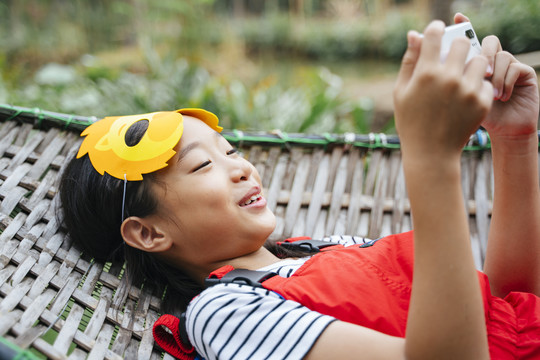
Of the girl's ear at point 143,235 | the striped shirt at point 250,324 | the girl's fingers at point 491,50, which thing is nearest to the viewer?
the striped shirt at point 250,324

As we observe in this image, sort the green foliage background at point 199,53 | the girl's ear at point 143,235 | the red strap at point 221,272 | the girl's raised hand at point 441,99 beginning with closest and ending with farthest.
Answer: the girl's raised hand at point 441,99
the red strap at point 221,272
the girl's ear at point 143,235
the green foliage background at point 199,53

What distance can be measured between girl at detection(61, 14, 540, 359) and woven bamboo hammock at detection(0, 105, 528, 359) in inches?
4.7

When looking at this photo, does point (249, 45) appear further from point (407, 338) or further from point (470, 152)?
point (407, 338)

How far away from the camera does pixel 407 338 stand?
29.8 inches

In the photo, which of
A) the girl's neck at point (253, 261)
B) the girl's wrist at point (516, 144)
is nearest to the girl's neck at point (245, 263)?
the girl's neck at point (253, 261)

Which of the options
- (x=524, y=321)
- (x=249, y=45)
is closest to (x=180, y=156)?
(x=524, y=321)

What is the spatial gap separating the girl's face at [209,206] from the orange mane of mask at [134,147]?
32 mm

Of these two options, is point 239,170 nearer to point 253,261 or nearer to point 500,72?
point 253,261

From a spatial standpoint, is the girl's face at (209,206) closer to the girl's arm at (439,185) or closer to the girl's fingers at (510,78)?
the girl's arm at (439,185)

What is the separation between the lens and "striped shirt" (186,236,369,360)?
863mm

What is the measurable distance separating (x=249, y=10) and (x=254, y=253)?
43.5 feet

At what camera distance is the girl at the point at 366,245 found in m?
0.72

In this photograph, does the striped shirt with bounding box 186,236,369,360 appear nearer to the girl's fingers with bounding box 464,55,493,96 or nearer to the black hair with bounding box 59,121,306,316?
the black hair with bounding box 59,121,306,316

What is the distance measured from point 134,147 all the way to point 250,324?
57 centimetres
